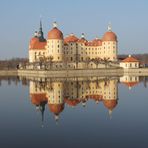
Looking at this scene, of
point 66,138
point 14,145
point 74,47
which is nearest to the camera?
point 14,145

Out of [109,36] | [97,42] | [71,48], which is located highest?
[109,36]

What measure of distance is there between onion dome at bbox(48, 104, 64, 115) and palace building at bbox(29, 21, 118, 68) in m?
31.2

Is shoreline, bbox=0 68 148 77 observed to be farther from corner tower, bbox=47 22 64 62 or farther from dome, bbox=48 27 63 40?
dome, bbox=48 27 63 40

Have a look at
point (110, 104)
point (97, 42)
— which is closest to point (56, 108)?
point (110, 104)

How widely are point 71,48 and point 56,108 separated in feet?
116

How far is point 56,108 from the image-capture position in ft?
50.8

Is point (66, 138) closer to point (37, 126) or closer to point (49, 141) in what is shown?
point (49, 141)

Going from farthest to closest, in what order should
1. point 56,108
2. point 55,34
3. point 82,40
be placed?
point 82,40 < point 55,34 < point 56,108

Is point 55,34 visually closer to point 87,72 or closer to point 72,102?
point 87,72

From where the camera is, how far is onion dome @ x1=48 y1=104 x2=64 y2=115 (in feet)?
47.6

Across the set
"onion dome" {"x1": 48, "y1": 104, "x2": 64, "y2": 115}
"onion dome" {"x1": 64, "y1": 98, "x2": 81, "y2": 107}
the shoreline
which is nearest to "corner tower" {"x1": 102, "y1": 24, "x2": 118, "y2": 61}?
the shoreline

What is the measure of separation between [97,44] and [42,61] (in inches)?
374

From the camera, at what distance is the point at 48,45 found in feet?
159

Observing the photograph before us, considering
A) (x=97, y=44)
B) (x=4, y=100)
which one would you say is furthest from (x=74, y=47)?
(x=4, y=100)
